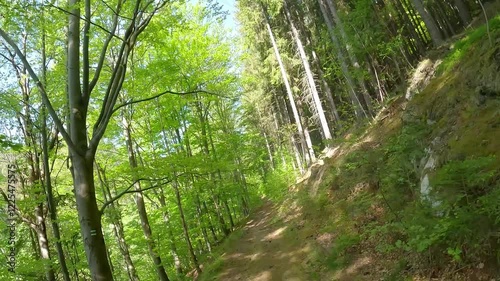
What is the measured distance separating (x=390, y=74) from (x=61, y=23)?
1170 cm

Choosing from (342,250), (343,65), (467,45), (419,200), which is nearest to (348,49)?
(343,65)

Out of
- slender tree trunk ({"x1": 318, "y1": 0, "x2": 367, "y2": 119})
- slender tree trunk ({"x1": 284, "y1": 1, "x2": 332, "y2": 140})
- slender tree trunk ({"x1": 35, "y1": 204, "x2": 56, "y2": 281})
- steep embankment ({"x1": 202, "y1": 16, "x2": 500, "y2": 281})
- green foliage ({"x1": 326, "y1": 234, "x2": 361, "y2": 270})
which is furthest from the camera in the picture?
slender tree trunk ({"x1": 284, "y1": 1, "x2": 332, "y2": 140})

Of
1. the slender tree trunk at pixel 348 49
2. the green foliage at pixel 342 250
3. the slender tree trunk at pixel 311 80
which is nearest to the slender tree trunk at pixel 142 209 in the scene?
the green foliage at pixel 342 250

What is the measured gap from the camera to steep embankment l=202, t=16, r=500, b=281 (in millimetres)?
4250

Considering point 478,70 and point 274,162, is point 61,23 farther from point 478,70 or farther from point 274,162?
point 274,162

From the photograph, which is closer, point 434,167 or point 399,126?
point 434,167

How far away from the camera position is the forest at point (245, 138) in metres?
4.27

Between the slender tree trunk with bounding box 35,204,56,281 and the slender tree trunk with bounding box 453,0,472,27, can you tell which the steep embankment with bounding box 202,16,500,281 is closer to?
the slender tree trunk with bounding box 453,0,472,27

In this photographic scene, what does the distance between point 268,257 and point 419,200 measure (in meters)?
5.95

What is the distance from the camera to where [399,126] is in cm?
930

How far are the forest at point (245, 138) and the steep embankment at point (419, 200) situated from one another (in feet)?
0.11

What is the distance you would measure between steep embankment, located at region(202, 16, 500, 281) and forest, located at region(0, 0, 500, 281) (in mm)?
33

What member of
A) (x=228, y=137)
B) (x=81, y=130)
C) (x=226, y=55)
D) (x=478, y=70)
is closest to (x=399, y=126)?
(x=478, y=70)

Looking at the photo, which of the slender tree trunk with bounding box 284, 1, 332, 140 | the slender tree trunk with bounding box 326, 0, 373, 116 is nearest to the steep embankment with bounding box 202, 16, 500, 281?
the slender tree trunk with bounding box 326, 0, 373, 116
